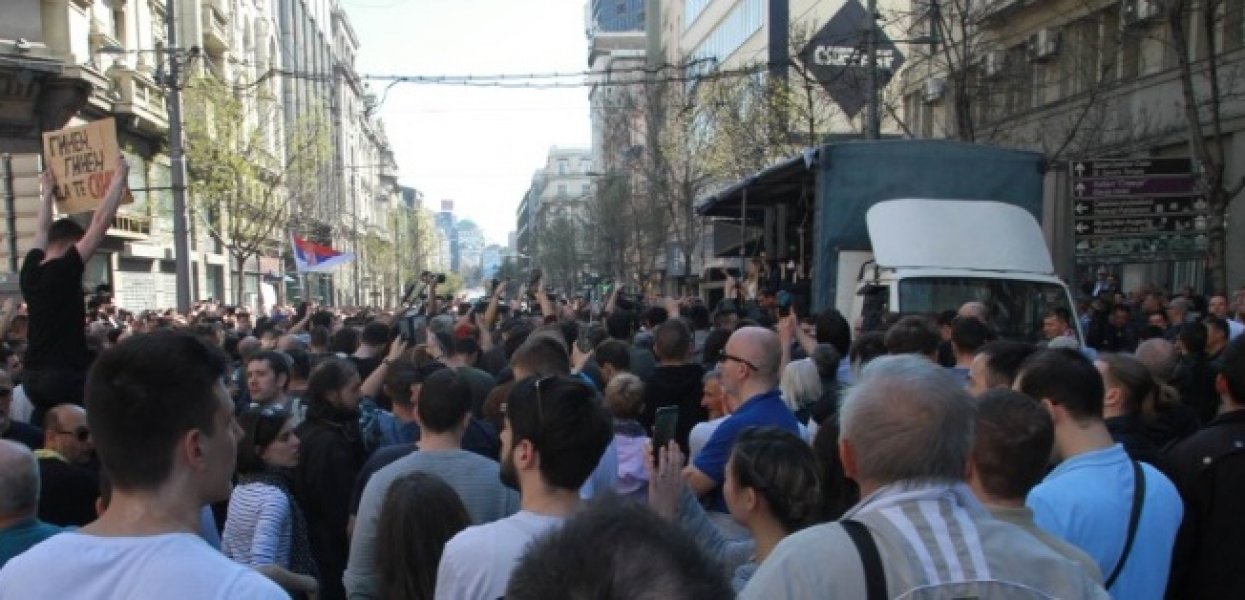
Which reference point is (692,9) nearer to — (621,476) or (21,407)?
(21,407)

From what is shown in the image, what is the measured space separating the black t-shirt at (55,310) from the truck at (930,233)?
7.17m

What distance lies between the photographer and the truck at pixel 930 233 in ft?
33.8

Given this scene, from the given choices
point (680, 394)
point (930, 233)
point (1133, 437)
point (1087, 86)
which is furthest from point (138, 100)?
point (1133, 437)

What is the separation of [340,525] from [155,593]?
3060mm

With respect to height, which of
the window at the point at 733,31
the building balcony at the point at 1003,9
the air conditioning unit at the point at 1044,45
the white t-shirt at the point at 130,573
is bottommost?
the white t-shirt at the point at 130,573

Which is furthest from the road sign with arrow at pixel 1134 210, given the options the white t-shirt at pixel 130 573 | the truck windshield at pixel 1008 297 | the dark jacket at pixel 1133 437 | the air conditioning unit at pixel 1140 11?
the white t-shirt at pixel 130 573

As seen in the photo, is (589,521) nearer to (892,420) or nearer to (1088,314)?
(892,420)

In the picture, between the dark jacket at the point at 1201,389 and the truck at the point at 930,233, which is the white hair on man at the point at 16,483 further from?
the truck at the point at 930,233

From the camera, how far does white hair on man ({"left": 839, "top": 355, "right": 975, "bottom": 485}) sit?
2191 mm

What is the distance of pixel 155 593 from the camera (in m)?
1.71

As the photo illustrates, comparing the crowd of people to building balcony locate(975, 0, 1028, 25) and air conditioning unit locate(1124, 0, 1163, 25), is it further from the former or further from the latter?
building balcony locate(975, 0, 1028, 25)

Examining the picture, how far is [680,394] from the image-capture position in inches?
240

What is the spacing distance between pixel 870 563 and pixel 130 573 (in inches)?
55.8

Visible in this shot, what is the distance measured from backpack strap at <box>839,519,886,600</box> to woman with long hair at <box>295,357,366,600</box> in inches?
128
